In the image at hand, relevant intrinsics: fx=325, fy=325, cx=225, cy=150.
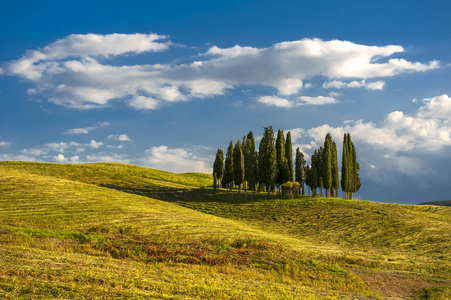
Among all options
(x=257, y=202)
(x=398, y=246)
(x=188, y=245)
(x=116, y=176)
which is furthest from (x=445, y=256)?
(x=116, y=176)

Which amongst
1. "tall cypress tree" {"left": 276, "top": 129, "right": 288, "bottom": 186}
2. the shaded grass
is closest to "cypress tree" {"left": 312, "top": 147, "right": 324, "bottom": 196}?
"tall cypress tree" {"left": 276, "top": 129, "right": 288, "bottom": 186}

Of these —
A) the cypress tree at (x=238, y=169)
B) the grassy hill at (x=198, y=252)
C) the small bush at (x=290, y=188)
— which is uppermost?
the cypress tree at (x=238, y=169)

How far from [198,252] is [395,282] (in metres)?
12.6

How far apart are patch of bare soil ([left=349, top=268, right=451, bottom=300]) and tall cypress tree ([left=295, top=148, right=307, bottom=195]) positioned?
5875 cm

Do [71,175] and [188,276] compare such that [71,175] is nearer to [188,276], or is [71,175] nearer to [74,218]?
[74,218]

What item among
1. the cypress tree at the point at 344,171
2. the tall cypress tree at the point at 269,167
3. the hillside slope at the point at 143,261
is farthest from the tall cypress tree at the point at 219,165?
the hillside slope at the point at 143,261

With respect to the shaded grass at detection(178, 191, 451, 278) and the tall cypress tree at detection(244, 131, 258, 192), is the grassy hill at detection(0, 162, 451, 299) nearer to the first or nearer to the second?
the shaded grass at detection(178, 191, 451, 278)

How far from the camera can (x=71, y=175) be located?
68250 mm

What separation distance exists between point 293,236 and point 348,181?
4431cm

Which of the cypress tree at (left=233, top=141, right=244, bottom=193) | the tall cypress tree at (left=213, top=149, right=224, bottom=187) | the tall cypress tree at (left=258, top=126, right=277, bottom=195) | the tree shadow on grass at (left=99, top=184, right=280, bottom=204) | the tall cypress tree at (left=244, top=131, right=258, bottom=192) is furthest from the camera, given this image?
the tall cypress tree at (left=213, top=149, right=224, bottom=187)

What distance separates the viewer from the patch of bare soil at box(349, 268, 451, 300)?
717 inches

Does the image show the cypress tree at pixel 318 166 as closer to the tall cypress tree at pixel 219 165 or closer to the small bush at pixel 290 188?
the small bush at pixel 290 188

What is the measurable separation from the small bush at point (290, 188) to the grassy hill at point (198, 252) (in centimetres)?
1508

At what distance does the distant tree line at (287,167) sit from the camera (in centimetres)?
6956
